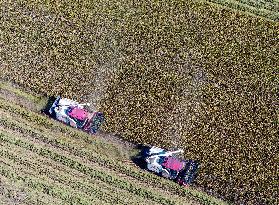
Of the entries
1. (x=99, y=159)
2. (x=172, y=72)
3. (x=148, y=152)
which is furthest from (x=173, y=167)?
(x=172, y=72)

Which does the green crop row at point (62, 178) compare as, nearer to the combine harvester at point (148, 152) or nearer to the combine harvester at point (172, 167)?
the combine harvester at point (172, 167)

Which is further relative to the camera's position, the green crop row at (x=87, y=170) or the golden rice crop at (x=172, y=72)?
the golden rice crop at (x=172, y=72)

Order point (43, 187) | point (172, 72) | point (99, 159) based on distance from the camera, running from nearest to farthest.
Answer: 1. point (43, 187)
2. point (99, 159)
3. point (172, 72)

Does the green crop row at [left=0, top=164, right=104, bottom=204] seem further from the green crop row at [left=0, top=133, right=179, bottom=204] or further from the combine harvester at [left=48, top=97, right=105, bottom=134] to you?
the combine harvester at [left=48, top=97, right=105, bottom=134]

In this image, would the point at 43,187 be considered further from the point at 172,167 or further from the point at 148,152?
the point at 172,167

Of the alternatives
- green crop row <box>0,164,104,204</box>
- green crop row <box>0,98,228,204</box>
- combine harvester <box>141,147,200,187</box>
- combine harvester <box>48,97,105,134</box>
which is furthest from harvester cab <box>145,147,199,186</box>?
green crop row <box>0,164,104,204</box>

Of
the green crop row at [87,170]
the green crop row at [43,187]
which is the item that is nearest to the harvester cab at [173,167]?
the green crop row at [87,170]

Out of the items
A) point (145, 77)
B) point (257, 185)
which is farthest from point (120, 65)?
point (257, 185)
